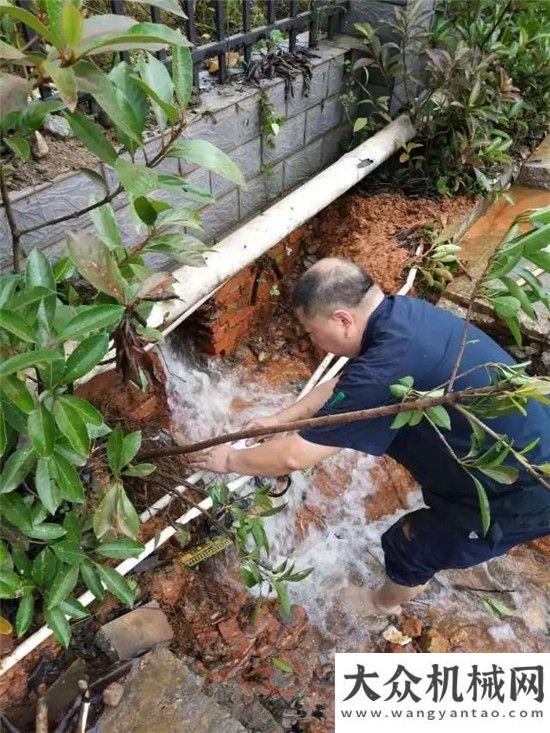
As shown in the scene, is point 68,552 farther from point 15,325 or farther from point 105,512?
point 15,325

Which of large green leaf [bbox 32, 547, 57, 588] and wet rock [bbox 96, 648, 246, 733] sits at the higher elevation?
large green leaf [bbox 32, 547, 57, 588]

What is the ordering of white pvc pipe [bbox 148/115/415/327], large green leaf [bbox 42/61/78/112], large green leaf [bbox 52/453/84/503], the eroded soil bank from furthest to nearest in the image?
white pvc pipe [bbox 148/115/415/327] < the eroded soil bank < large green leaf [bbox 52/453/84/503] < large green leaf [bbox 42/61/78/112]

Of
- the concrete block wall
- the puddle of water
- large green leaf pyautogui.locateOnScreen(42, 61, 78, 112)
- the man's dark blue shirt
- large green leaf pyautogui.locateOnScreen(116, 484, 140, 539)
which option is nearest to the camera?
large green leaf pyautogui.locateOnScreen(42, 61, 78, 112)

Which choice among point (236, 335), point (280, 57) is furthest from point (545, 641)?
point (280, 57)

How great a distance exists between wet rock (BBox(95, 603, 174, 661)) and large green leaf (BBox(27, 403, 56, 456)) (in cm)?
121

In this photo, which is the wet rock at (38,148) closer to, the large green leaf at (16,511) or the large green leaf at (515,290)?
the large green leaf at (16,511)

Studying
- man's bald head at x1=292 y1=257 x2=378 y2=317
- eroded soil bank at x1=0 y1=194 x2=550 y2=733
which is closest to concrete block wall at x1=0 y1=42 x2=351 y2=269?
eroded soil bank at x1=0 y1=194 x2=550 y2=733

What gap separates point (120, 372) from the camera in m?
1.66

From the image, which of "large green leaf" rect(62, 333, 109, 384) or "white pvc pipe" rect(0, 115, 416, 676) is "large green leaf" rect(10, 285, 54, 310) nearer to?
"large green leaf" rect(62, 333, 109, 384)

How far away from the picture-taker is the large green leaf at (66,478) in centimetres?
154

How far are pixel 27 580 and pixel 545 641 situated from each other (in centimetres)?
264

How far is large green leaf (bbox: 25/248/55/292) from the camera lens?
1.50 m

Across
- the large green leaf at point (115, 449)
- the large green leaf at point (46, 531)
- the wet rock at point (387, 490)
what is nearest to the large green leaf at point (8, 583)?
the large green leaf at point (46, 531)

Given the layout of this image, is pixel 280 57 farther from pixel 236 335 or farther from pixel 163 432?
pixel 163 432
